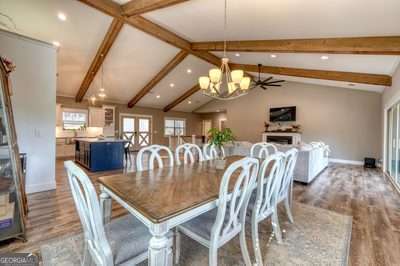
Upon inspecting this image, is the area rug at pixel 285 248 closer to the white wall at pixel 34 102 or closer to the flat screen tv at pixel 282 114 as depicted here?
the white wall at pixel 34 102

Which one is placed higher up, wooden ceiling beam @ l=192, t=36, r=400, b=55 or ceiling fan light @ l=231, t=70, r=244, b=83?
wooden ceiling beam @ l=192, t=36, r=400, b=55

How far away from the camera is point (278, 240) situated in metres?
2.09

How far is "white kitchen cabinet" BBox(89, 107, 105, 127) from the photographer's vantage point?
8.41m

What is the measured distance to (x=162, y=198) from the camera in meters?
1.35

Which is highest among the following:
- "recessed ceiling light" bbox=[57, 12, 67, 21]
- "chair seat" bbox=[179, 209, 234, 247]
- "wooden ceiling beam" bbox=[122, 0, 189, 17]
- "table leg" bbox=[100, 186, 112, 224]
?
"recessed ceiling light" bbox=[57, 12, 67, 21]

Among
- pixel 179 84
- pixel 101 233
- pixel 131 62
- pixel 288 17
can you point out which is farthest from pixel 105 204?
pixel 179 84

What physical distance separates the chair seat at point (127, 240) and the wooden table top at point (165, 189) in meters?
0.25

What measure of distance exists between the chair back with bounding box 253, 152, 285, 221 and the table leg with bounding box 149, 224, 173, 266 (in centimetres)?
98

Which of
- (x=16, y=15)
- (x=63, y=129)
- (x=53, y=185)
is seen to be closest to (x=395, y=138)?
(x=53, y=185)

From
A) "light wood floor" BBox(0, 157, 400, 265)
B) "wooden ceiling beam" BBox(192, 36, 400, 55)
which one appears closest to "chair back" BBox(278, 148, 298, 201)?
"light wood floor" BBox(0, 157, 400, 265)

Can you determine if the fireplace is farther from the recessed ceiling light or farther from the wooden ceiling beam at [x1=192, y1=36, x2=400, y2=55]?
the recessed ceiling light

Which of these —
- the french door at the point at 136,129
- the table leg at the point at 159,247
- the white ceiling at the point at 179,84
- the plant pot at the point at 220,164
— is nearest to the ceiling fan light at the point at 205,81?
the plant pot at the point at 220,164

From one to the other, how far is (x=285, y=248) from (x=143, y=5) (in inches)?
166

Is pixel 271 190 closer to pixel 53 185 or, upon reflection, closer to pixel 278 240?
pixel 278 240
